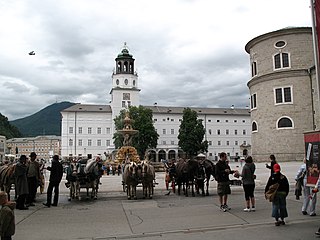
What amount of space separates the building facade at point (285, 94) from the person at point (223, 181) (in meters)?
36.9

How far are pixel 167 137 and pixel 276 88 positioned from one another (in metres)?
57.3

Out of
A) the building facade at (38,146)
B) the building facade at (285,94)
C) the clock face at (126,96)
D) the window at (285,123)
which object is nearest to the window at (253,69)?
the building facade at (285,94)

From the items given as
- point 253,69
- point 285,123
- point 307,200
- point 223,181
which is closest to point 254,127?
point 285,123

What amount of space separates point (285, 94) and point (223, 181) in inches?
1566

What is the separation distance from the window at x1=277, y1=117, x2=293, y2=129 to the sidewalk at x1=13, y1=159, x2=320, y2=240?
35.3 meters

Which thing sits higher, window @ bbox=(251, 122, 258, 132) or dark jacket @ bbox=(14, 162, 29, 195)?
window @ bbox=(251, 122, 258, 132)

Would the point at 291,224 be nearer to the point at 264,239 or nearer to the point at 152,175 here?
the point at 264,239

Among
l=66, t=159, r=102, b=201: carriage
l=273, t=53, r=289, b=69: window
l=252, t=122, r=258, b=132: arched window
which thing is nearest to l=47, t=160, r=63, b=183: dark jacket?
l=66, t=159, r=102, b=201: carriage

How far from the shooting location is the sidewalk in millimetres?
7625

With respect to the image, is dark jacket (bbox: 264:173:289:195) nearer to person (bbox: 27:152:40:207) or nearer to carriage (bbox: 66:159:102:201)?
carriage (bbox: 66:159:102:201)

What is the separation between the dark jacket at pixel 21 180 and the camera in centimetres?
1148

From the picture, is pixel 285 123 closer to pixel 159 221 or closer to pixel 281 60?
pixel 281 60

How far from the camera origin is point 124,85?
3804 inches

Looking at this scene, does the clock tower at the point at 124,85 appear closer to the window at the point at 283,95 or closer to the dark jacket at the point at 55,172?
the window at the point at 283,95
